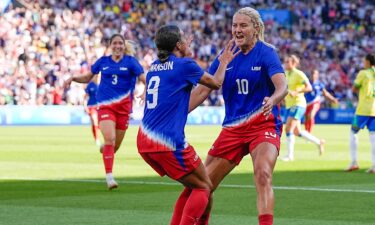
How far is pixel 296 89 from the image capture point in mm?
24406

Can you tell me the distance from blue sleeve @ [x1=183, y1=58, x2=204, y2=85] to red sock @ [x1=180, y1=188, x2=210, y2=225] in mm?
1037

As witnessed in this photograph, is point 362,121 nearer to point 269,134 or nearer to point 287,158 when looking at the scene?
point 287,158

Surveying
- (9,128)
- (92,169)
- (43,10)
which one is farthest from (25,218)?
(43,10)

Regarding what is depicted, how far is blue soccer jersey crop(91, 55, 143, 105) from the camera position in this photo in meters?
17.3

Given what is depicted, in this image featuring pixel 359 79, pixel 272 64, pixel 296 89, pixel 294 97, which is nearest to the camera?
pixel 272 64

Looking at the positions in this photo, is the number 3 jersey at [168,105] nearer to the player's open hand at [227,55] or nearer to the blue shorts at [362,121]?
the player's open hand at [227,55]

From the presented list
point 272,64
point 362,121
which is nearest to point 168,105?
point 272,64

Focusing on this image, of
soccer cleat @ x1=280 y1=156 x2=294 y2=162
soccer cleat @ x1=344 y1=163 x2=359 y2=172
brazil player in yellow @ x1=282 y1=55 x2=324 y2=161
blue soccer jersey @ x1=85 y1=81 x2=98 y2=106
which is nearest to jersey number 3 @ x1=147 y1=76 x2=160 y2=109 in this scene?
soccer cleat @ x1=344 y1=163 x2=359 y2=172

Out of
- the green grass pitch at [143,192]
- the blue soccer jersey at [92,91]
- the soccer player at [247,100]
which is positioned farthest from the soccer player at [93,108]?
the soccer player at [247,100]

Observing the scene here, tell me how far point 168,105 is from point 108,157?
7.43 m

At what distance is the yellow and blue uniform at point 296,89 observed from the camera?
24422 millimetres

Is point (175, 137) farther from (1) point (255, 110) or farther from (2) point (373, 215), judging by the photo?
(2) point (373, 215)

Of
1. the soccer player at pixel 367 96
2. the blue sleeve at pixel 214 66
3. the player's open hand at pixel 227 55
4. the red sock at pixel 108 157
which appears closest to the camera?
the player's open hand at pixel 227 55

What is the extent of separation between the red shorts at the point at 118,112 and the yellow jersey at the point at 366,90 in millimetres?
5360
